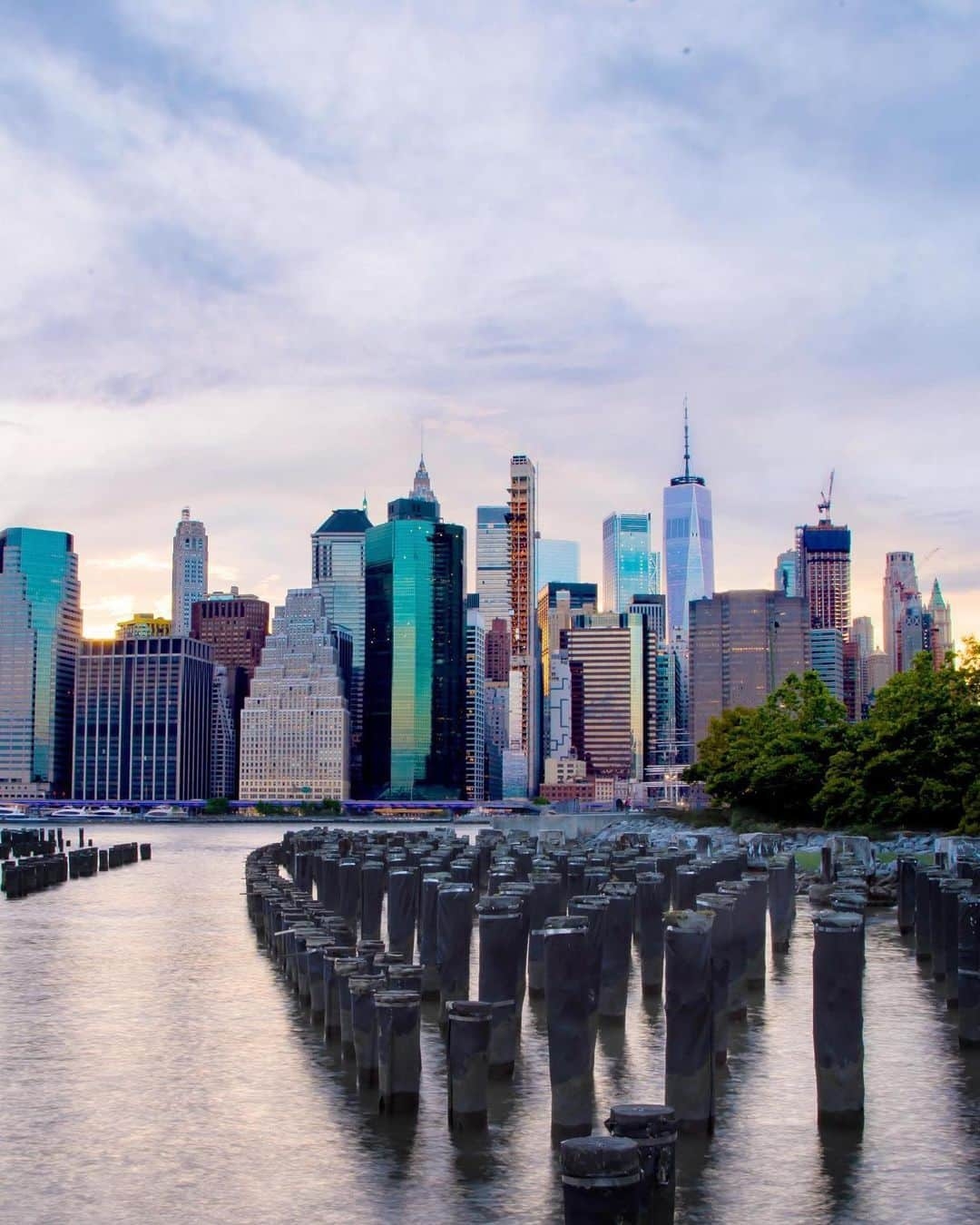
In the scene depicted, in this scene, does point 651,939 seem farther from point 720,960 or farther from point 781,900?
point 781,900

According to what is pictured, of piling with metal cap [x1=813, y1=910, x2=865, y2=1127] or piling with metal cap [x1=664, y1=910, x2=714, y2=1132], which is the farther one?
piling with metal cap [x1=813, y1=910, x2=865, y2=1127]

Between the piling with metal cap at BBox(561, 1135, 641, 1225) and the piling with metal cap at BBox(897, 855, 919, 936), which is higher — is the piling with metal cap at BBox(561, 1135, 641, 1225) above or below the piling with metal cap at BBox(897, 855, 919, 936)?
above

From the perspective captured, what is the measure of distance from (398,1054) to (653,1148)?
6452 millimetres

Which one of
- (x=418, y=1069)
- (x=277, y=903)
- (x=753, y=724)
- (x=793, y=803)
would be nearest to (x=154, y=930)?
(x=277, y=903)

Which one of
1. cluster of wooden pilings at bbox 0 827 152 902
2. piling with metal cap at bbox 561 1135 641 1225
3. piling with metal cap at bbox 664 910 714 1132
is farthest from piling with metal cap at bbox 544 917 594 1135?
cluster of wooden pilings at bbox 0 827 152 902

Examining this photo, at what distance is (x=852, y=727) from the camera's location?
80938 millimetres

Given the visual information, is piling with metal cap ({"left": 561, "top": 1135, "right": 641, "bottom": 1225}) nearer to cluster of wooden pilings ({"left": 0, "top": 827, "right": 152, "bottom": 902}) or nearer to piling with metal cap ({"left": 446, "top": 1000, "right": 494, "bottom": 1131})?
piling with metal cap ({"left": 446, "top": 1000, "right": 494, "bottom": 1131})

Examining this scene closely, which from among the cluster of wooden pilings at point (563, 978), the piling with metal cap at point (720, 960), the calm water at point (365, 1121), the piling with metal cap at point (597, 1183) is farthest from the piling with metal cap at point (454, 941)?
the piling with metal cap at point (597, 1183)

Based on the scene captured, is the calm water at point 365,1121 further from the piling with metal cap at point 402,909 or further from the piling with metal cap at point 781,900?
the piling with metal cap at point 781,900

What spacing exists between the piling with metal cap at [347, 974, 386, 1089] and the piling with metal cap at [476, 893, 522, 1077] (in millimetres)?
1572

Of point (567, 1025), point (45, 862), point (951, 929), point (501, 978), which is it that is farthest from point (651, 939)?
point (45, 862)

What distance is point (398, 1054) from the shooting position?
1872 centimetres

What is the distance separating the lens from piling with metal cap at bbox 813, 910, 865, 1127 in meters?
17.5

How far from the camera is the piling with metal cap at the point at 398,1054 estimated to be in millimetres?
18359
